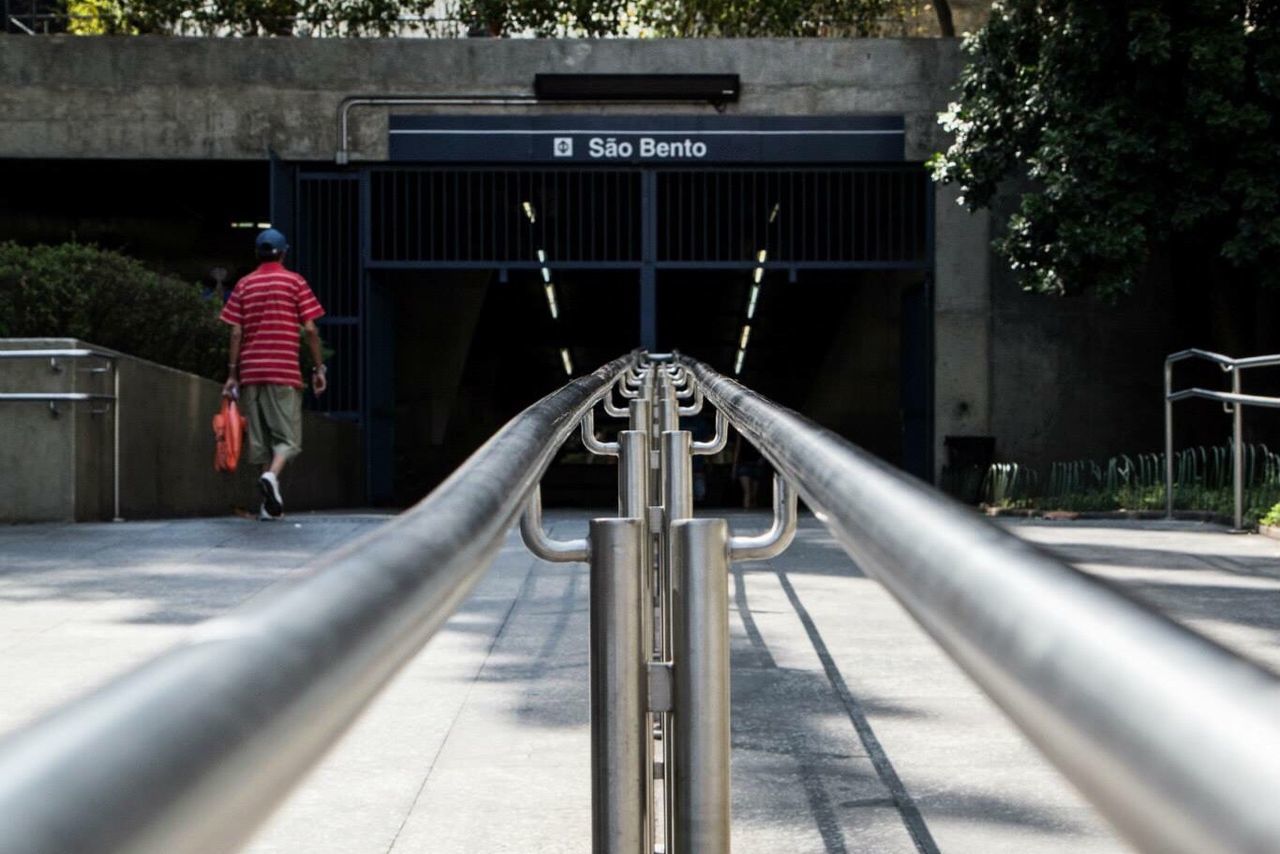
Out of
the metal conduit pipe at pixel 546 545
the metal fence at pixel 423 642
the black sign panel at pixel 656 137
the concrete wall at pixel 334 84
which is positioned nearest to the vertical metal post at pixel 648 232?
the black sign panel at pixel 656 137

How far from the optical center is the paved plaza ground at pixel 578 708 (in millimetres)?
3102

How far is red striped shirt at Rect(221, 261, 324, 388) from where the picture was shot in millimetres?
9906

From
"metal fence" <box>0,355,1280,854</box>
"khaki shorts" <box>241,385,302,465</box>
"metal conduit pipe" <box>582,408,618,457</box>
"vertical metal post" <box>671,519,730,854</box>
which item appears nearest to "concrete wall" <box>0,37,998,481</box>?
"khaki shorts" <box>241,385,302,465</box>

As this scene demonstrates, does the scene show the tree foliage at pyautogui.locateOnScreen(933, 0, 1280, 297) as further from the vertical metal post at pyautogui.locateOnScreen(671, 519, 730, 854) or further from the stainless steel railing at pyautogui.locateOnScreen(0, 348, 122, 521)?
the vertical metal post at pyautogui.locateOnScreen(671, 519, 730, 854)

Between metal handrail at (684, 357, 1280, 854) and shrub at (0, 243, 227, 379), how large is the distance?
11165mm

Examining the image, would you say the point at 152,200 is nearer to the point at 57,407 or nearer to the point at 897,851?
the point at 57,407

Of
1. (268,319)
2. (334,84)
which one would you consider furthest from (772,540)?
(334,84)

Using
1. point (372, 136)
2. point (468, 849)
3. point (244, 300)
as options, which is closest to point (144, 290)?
point (244, 300)

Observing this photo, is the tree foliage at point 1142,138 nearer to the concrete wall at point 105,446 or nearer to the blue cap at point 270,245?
the concrete wall at point 105,446

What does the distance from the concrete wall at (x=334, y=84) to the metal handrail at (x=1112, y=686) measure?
17.8m

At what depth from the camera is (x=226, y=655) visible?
52 centimetres


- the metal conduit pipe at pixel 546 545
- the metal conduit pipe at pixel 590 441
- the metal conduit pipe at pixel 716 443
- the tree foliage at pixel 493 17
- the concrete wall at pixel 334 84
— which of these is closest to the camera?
the metal conduit pipe at pixel 546 545

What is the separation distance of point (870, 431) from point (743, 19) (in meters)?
5.84

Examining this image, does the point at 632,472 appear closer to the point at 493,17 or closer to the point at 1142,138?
the point at 1142,138
